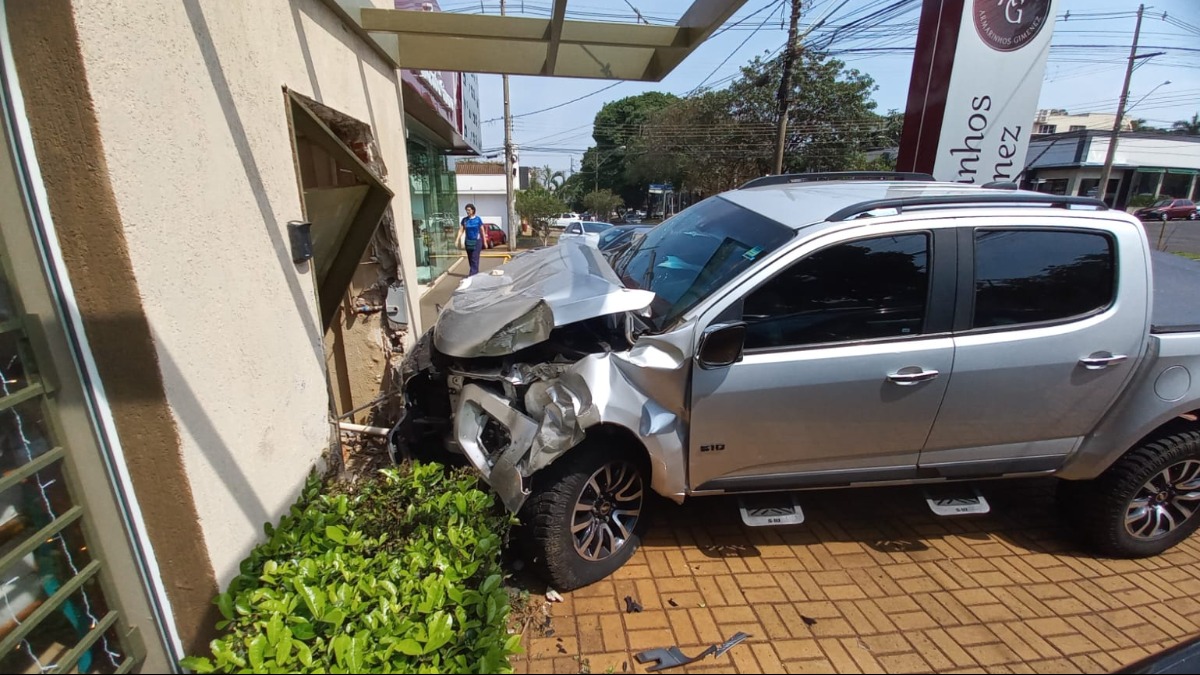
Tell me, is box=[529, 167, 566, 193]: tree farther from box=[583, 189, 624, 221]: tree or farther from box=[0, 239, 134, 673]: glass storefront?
box=[0, 239, 134, 673]: glass storefront

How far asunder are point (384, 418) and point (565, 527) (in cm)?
215

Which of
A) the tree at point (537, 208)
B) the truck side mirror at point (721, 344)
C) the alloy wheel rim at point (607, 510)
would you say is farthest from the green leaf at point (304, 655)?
the tree at point (537, 208)

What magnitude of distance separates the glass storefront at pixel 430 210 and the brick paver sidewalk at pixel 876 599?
6893 mm

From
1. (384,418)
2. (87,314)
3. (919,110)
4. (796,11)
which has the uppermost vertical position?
(796,11)

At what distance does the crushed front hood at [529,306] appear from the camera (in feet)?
8.72

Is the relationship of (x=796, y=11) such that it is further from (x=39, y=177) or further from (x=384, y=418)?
(x=39, y=177)

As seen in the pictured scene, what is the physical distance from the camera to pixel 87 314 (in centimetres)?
155

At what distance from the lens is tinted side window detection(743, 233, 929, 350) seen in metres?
2.69

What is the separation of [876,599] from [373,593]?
2.46 m

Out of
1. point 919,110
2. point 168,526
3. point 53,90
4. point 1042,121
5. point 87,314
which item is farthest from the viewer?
point 1042,121

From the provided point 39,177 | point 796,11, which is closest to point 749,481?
point 39,177

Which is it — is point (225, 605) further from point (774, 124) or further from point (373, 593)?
point (774, 124)

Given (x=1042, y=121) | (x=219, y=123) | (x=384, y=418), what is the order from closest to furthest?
(x=219, y=123), (x=384, y=418), (x=1042, y=121)

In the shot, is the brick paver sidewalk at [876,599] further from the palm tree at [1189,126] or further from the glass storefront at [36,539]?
the palm tree at [1189,126]
